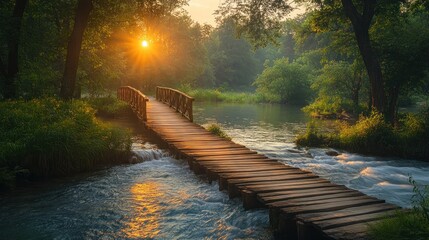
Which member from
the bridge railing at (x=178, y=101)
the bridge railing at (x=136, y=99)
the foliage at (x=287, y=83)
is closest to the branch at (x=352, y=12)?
the bridge railing at (x=178, y=101)

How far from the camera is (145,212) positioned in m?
7.80

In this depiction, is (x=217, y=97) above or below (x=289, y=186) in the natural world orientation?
above

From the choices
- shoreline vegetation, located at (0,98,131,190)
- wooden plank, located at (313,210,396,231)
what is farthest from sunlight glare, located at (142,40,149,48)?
wooden plank, located at (313,210,396,231)

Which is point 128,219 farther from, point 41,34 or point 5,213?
point 41,34

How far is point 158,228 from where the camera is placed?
698 centimetres

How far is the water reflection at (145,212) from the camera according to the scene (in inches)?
268

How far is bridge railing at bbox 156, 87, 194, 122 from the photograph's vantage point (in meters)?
19.1

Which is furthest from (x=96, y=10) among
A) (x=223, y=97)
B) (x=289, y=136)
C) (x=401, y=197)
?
(x=223, y=97)

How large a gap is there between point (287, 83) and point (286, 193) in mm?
38646

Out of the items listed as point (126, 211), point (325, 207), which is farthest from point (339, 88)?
point (126, 211)

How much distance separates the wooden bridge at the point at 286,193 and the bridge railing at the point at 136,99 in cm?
522

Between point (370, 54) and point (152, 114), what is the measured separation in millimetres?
11681

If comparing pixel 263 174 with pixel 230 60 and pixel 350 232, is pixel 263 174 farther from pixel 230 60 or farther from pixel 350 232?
pixel 230 60

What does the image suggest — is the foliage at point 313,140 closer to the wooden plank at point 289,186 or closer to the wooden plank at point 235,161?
the wooden plank at point 235,161
